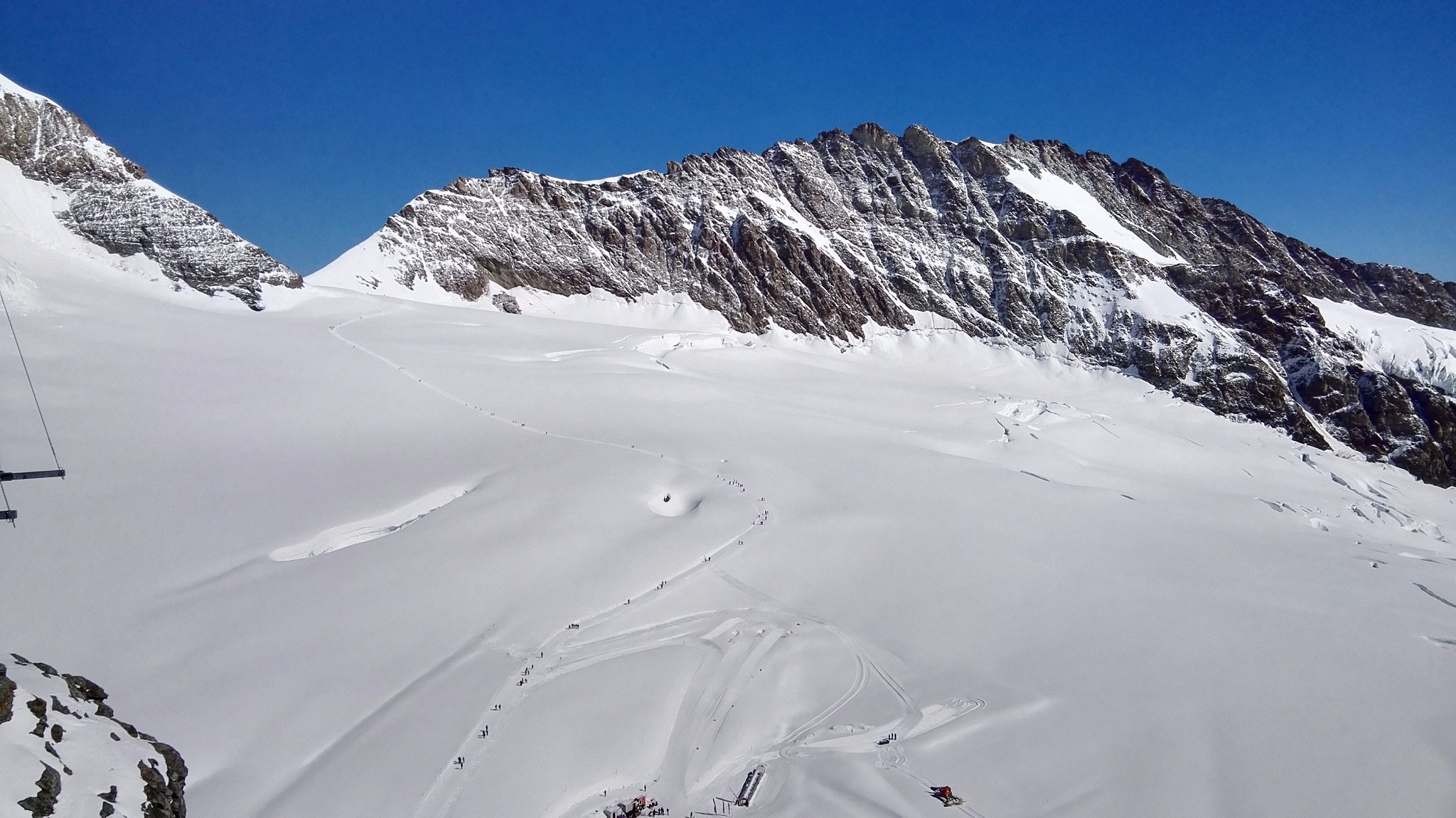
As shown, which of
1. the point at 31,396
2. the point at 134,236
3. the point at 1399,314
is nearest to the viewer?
the point at 31,396

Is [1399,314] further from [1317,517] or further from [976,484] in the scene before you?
[976,484]

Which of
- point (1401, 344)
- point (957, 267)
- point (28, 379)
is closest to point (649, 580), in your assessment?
point (28, 379)

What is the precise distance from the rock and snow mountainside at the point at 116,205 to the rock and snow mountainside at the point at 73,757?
1586 inches

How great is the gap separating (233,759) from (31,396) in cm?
2210

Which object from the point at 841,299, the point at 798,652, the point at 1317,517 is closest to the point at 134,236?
the point at 798,652

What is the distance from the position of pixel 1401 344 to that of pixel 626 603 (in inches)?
3750

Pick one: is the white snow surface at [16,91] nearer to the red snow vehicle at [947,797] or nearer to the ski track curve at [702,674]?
the ski track curve at [702,674]

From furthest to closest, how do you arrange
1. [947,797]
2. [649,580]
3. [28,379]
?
[28,379]
[649,580]
[947,797]

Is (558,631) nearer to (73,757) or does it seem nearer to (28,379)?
(73,757)

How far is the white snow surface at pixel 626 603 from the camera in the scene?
14680 mm

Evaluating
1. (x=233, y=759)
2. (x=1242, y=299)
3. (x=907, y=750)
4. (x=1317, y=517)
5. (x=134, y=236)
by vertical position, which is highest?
(x=1242, y=299)

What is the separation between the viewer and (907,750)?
51.6ft

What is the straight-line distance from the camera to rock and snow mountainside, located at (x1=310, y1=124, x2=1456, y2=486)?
6794 centimetres

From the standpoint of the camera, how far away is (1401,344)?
7794 cm
